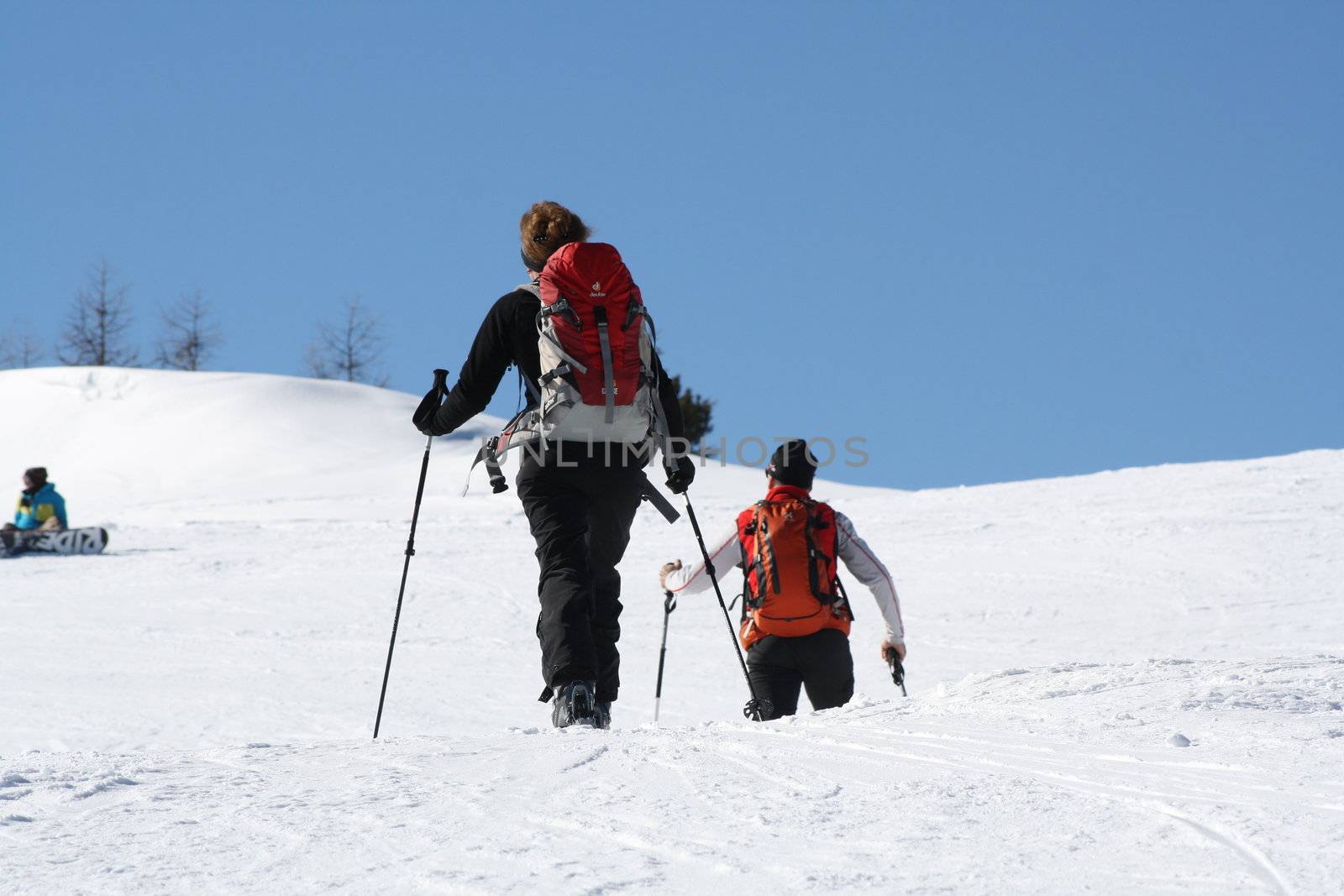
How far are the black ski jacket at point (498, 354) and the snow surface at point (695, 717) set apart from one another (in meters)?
1.18

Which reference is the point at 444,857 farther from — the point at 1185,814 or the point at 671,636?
the point at 671,636

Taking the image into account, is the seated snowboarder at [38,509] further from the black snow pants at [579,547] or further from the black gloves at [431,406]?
the black snow pants at [579,547]

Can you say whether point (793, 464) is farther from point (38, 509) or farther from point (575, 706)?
point (38, 509)

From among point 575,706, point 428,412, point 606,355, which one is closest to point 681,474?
point 606,355

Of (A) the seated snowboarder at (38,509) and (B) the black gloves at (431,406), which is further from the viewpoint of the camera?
(A) the seated snowboarder at (38,509)

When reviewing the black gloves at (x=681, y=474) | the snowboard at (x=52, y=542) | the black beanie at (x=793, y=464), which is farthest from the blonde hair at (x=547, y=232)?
the snowboard at (x=52, y=542)

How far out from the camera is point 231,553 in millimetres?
14508

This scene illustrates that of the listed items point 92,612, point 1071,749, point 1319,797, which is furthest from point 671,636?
point 1319,797

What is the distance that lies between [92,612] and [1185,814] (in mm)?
9686

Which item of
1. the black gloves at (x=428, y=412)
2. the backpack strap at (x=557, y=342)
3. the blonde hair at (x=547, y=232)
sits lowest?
the black gloves at (x=428, y=412)

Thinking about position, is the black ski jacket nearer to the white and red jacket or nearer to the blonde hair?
the blonde hair

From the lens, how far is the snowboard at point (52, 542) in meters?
14.8

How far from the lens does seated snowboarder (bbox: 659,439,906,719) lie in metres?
5.34

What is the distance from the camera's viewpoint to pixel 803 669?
17.7ft
